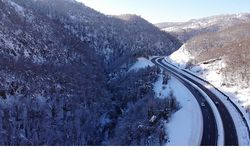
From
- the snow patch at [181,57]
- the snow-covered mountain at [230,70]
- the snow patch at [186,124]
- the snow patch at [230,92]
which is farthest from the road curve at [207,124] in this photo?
the snow patch at [181,57]

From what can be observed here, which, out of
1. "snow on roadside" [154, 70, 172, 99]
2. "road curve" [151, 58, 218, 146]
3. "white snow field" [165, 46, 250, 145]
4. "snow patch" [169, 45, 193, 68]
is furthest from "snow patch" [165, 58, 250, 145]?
"snow patch" [169, 45, 193, 68]

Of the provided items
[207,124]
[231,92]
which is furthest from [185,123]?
[231,92]

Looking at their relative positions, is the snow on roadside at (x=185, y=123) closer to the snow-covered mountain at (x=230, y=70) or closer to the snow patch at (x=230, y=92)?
the snow patch at (x=230, y=92)

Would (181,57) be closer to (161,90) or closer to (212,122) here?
(161,90)

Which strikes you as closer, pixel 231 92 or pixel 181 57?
pixel 231 92

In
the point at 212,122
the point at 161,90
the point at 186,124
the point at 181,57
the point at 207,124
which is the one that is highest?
the point at 181,57

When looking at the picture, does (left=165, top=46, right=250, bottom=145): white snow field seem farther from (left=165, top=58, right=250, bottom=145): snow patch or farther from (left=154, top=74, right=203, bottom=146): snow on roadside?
(left=154, top=74, right=203, bottom=146): snow on roadside

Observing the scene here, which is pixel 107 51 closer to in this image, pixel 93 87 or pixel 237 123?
pixel 93 87

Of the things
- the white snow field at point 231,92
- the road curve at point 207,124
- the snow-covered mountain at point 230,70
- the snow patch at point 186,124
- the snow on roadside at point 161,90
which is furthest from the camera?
the snow on roadside at point 161,90
